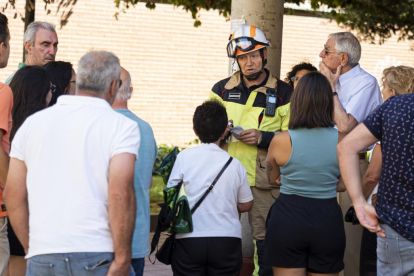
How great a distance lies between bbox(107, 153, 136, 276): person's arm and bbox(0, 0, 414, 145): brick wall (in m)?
12.3

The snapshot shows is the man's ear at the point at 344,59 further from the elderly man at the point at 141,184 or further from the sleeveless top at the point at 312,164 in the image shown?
the elderly man at the point at 141,184

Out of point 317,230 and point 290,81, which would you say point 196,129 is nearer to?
point 317,230

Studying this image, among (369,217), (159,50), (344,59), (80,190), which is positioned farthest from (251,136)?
(159,50)

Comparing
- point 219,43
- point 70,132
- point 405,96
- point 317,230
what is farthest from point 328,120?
point 219,43

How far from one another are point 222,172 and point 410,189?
1.56 meters

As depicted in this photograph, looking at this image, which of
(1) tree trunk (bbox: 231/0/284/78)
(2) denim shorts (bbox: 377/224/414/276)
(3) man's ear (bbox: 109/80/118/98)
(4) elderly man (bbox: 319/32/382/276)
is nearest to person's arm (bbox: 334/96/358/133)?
(4) elderly man (bbox: 319/32/382/276)

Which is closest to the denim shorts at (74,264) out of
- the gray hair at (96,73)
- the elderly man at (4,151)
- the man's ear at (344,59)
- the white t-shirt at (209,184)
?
the gray hair at (96,73)

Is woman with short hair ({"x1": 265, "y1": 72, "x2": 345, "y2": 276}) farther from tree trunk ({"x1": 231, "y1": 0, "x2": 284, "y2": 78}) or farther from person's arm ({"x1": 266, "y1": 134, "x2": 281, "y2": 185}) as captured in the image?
tree trunk ({"x1": 231, "y1": 0, "x2": 284, "y2": 78})

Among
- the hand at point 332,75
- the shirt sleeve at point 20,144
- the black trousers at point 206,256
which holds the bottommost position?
the black trousers at point 206,256

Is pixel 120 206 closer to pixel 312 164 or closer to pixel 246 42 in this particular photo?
pixel 312 164

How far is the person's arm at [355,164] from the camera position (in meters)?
3.44

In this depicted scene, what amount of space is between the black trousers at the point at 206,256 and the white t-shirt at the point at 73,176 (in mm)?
1515

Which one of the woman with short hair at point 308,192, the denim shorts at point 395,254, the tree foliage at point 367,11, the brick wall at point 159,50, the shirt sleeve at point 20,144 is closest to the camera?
the shirt sleeve at point 20,144

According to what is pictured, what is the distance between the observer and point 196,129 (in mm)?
4762
